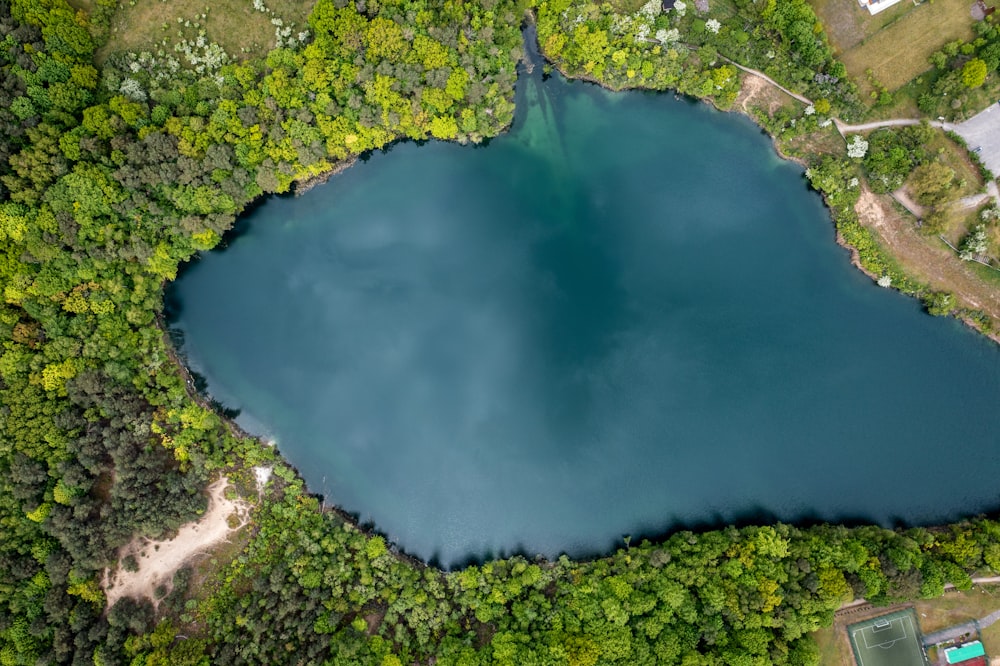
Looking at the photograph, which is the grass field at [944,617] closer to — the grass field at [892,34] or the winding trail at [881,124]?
the winding trail at [881,124]

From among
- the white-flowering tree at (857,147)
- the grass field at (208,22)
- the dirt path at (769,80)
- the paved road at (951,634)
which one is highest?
→ the grass field at (208,22)

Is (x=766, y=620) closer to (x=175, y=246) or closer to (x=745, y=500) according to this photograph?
(x=745, y=500)

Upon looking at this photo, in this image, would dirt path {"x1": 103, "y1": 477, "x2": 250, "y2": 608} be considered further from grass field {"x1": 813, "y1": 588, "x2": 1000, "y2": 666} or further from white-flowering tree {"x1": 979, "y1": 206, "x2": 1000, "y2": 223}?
white-flowering tree {"x1": 979, "y1": 206, "x2": 1000, "y2": 223}

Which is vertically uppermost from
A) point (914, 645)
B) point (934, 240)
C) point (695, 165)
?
point (695, 165)

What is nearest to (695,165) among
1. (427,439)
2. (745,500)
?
(745,500)

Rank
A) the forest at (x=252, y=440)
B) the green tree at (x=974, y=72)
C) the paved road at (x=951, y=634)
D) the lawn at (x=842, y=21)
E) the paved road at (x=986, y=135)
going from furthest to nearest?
1. the lawn at (x=842, y=21)
2. the paved road at (x=986, y=135)
3. the paved road at (x=951, y=634)
4. the green tree at (x=974, y=72)
5. the forest at (x=252, y=440)

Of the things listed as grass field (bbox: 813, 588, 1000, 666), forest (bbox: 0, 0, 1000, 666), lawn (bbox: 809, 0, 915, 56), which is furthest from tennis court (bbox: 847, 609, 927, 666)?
lawn (bbox: 809, 0, 915, 56)

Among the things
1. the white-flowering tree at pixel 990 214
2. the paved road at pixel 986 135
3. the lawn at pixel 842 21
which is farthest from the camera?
the lawn at pixel 842 21

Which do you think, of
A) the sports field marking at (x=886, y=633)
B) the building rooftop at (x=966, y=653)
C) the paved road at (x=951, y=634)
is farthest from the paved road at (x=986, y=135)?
the building rooftop at (x=966, y=653)
